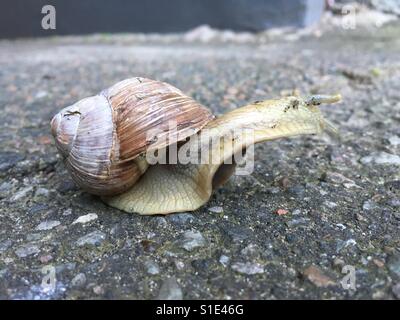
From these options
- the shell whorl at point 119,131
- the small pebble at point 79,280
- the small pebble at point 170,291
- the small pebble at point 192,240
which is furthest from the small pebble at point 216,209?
the small pebble at point 79,280

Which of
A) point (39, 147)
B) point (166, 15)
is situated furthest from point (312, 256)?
point (166, 15)

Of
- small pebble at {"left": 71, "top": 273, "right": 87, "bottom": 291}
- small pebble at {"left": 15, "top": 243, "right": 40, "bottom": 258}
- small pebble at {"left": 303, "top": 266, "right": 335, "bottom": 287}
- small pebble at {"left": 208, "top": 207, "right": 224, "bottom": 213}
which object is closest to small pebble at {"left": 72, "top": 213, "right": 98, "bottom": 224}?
small pebble at {"left": 15, "top": 243, "right": 40, "bottom": 258}

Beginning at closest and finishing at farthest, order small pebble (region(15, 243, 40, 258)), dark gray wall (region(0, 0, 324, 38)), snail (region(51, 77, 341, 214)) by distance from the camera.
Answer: small pebble (region(15, 243, 40, 258)) < snail (region(51, 77, 341, 214)) < dark gray wall (region(0, 0, 324, 38))

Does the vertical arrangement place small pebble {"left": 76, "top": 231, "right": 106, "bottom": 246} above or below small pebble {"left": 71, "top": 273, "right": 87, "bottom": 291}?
above

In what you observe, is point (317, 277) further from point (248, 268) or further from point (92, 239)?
point (92, 239)

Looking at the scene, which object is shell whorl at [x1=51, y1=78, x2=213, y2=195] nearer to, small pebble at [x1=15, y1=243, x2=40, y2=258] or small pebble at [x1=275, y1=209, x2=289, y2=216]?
small pebble at [x1=15, y1=243, x2=40, y2=258]

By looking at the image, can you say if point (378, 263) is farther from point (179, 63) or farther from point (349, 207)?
point (179, 63)

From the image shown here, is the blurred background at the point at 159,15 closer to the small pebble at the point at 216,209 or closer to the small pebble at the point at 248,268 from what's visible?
the small pebble at the point at 216,209
